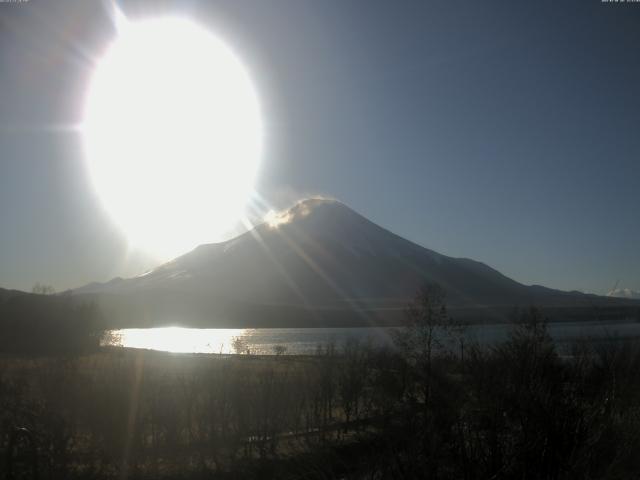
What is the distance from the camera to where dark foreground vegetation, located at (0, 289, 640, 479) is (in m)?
5.15

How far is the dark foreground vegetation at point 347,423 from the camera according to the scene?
5148 millimetres

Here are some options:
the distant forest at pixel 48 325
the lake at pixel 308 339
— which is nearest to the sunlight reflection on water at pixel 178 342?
the lake at pixel 308 339

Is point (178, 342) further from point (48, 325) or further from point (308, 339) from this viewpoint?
point (48, 325)

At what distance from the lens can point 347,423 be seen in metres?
20.7

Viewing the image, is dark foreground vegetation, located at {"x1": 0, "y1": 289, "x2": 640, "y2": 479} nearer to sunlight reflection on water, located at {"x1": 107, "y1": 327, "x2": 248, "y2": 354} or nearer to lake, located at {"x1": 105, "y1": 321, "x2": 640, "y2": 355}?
lake, located at {"x1": 105, "y1": 321, "x2": 640, "y2": 355}

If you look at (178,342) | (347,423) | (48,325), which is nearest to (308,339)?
(178,342)

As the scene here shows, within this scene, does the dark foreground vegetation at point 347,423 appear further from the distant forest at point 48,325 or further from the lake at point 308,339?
the distant forest at point 48,325

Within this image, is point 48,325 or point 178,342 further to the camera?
point 178,342

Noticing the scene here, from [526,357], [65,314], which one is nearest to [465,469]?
[526,357]

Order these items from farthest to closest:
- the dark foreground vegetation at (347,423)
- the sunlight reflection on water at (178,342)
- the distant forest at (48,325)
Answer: the sunlight reflection on water at (178,342) → the distant forest at (48,325) → the dark foreground vegetation at (347,423)

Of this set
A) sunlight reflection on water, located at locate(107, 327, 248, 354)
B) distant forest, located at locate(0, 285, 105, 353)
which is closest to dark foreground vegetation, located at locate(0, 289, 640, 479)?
sunlight reflection on water, located at locate(107, 327, 248, 354)

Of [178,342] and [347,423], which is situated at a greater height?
[347,423]

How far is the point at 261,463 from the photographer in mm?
15828

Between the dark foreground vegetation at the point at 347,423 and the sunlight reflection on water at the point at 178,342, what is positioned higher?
the dark foreground vegetation at the point at 347,423
